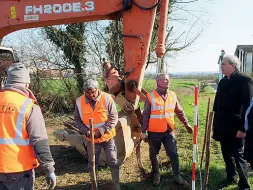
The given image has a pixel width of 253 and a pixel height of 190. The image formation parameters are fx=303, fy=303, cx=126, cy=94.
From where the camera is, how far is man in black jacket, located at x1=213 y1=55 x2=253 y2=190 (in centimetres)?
430

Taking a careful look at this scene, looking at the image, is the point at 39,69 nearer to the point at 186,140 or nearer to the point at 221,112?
the point at 186,140

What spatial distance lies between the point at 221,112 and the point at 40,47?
10356 millimetres

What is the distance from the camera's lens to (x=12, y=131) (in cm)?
282

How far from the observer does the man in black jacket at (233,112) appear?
4.30 m

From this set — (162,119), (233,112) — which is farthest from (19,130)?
(233,112)

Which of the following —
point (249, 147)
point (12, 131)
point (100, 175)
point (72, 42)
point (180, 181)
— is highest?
point (72, 42)

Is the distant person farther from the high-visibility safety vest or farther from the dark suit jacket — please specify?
the high-visibility safety vest

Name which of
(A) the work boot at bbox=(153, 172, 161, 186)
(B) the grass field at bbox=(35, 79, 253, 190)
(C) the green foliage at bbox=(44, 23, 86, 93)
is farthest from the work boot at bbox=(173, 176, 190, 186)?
(C) the green foliage at bbox=(44, 23, 86, 93)

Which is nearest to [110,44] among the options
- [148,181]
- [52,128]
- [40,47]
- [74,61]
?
[74,61]

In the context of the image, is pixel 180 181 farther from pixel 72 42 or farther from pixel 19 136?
pixel 72 42

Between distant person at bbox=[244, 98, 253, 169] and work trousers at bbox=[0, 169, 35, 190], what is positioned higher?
distant person at bbox=[244, 98, 253, 169]

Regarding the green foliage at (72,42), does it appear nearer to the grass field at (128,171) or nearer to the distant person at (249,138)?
the grass field at (128,171)

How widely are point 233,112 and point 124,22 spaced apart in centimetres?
228

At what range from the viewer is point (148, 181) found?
16.4 ft
